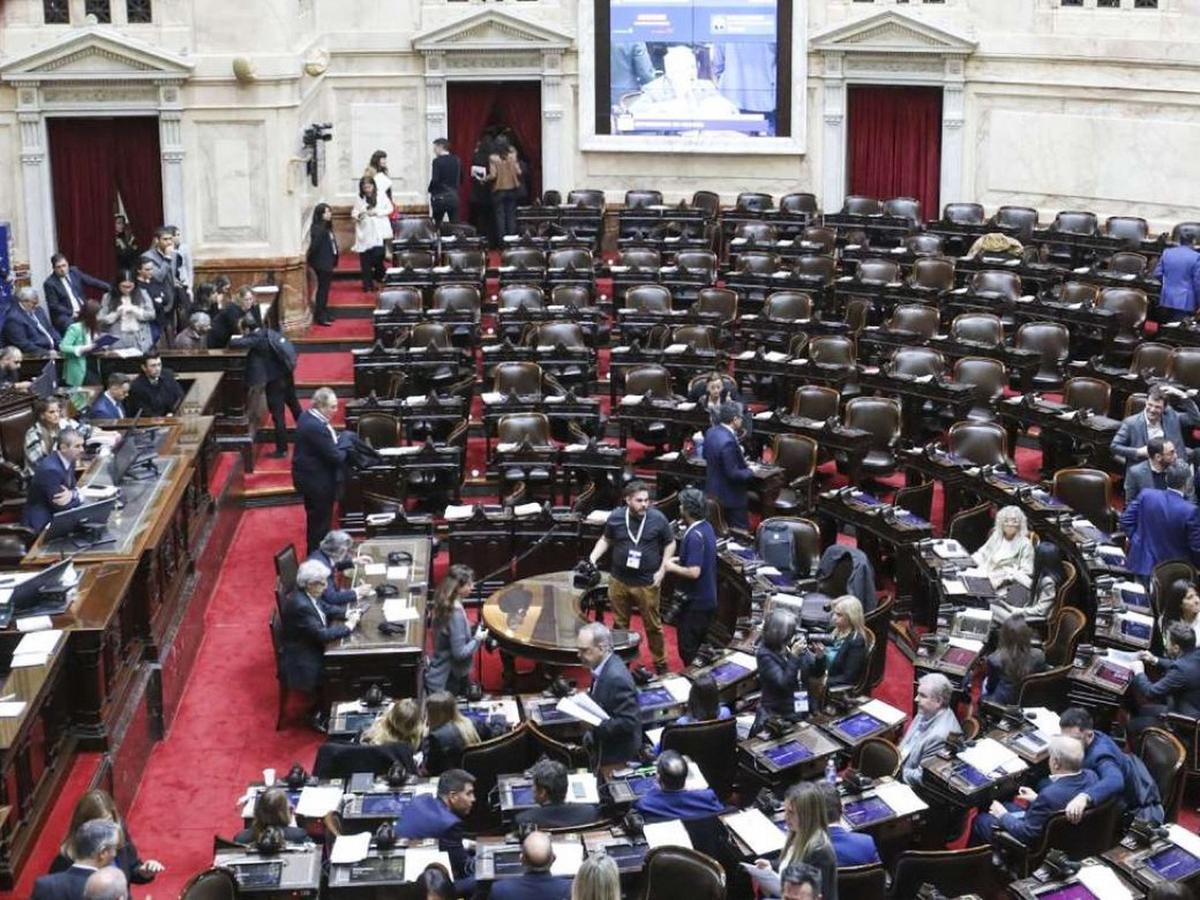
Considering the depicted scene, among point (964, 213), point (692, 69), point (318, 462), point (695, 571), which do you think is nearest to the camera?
point (695, 571)

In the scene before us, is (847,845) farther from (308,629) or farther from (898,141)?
(898,141)

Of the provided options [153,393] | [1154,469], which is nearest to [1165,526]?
[1154,469]

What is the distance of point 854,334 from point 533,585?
6.64 metres

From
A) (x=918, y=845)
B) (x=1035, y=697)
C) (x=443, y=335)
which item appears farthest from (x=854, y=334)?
(x=918, y=845)

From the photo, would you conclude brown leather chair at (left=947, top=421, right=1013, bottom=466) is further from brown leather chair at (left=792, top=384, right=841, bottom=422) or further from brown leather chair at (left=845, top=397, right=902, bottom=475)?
brown leather chair at (left=792, top=384, right=841, bottom=422)

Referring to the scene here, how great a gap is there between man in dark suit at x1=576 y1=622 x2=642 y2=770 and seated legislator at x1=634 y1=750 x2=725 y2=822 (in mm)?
920

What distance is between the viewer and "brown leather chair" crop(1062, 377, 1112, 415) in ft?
53.0

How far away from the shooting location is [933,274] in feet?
66.6

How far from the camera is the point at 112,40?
20.0 m

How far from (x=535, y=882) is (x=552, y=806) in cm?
94

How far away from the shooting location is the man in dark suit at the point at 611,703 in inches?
416

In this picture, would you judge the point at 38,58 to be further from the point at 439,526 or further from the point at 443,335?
the point at 439,526

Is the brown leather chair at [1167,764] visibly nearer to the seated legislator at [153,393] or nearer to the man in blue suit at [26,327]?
the seated legislator at [153,393]

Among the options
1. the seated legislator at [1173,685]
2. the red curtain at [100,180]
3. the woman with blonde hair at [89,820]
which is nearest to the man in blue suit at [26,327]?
the red curtain at [100,180]
